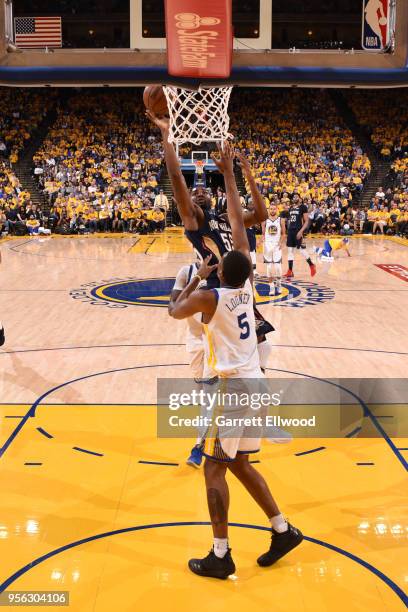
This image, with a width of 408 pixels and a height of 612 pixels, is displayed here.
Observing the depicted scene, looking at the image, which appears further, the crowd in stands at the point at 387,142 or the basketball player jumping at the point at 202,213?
the crowd in stands at the point at 387,142

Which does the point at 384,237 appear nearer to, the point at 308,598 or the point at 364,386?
the point at 364,386

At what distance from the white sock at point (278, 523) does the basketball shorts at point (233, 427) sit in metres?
0.41

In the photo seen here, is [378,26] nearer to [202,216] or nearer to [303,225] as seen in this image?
[202,216]

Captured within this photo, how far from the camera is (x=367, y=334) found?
29.9 ft

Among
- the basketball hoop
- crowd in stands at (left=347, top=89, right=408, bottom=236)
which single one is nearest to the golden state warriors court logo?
crowd in stands at (left=347, top=89, right=408, bottom=236)

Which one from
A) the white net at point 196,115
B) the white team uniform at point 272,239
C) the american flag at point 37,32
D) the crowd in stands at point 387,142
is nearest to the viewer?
the white net at point 196,115

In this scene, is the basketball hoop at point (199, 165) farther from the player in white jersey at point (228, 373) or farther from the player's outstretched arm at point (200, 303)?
the player's outstretched arm at point (200, 303)

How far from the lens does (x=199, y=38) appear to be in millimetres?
7188

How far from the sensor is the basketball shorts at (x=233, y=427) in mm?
3553

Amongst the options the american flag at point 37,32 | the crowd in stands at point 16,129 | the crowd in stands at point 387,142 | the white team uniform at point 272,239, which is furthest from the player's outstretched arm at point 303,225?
the crowd in stands at point 16,129

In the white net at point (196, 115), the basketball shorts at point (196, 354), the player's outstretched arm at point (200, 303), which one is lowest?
the basketball shorts at point (196, 354)

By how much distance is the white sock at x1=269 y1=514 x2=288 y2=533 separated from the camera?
3.70 meters

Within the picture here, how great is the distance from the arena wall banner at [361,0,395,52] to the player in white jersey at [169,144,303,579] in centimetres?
536

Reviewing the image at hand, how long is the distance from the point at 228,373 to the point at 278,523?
33.9 inches
